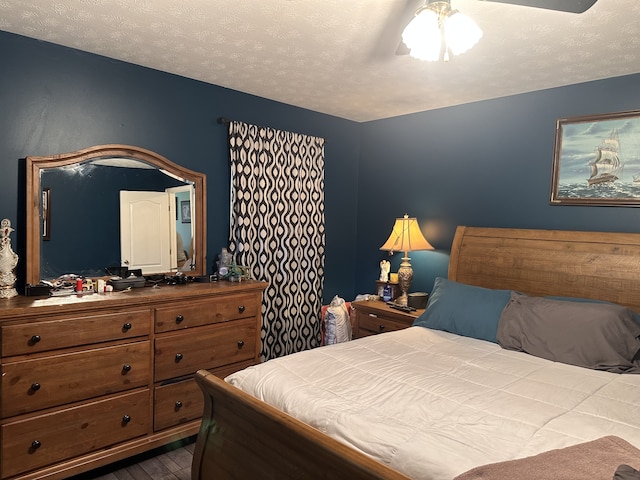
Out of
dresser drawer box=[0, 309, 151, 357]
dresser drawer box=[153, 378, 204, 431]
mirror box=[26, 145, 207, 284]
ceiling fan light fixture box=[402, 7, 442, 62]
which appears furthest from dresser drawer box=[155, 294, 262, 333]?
ceiling fan light fixture box=[402, 7, 442, 62]

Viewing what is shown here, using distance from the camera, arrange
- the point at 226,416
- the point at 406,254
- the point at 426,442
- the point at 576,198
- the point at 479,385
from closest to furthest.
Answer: the point at 426,442 → the point at 226,416 → the point at 479,385 → the point at 576,198 → the point at 406,254

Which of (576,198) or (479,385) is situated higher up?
(576,198)

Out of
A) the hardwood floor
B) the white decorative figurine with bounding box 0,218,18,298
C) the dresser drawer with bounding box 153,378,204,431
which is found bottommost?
the hardwood floor

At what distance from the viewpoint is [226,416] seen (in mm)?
1977

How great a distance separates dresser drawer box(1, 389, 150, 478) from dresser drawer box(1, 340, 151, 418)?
7cm

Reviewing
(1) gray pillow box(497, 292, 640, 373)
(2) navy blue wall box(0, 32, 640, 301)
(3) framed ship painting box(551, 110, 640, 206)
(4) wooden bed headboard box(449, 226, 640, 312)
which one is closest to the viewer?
(1) gray pillow box(497, 292, 640, 373)

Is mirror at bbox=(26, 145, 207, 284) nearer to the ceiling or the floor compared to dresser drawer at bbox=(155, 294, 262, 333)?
nearer to the ceiling

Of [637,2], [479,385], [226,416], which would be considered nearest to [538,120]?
[637,2]

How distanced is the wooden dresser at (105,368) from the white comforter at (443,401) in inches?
32.7

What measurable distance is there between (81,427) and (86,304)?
0.68m

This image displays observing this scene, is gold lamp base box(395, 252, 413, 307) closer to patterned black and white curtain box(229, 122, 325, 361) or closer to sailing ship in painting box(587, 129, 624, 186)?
patterned black and white curtain box(229, 122, 325, 361)

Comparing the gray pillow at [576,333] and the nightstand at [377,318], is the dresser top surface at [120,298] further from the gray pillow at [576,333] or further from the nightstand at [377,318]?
the gray pillow at [576,333]

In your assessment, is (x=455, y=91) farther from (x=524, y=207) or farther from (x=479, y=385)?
(x=479, y=385)

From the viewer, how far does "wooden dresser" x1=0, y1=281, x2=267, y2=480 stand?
2297mm
